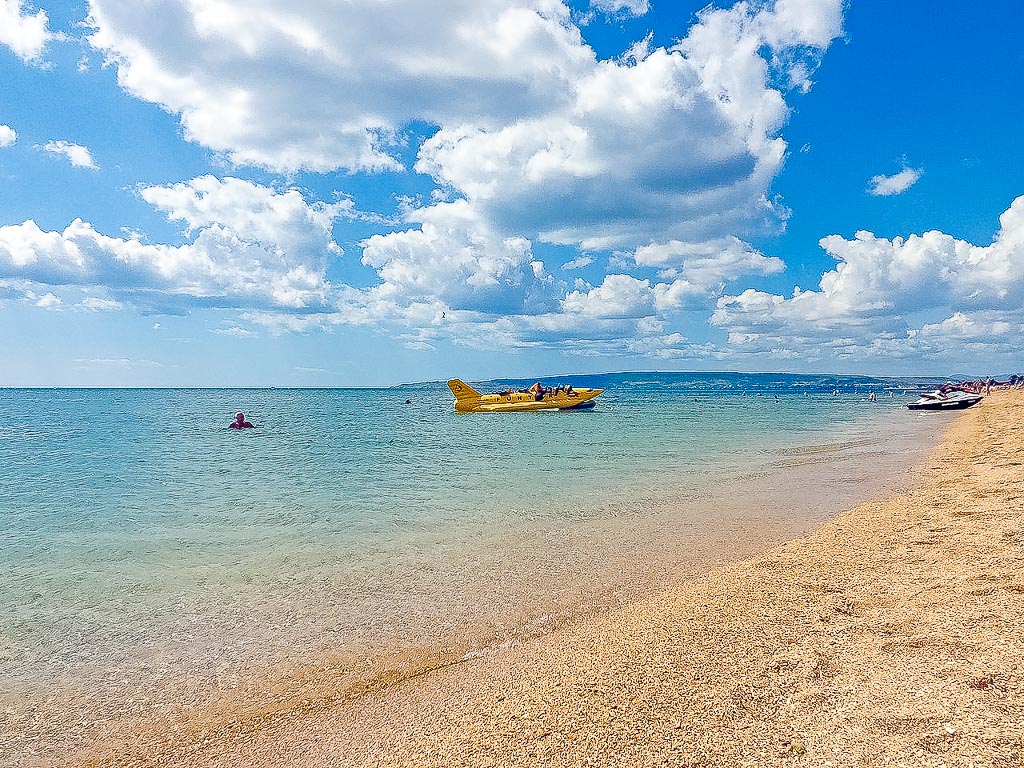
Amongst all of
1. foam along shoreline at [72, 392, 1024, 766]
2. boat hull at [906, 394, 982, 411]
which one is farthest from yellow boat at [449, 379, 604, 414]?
foam along shoreline at [72, 392, 1024, 766]

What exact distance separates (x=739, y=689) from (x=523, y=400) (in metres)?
61.2

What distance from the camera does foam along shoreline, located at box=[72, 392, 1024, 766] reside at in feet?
13.0

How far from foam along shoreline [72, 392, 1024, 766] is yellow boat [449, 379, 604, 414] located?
191 ft

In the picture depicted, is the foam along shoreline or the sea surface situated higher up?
the foam along shoreline

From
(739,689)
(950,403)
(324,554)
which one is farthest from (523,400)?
(739,689)

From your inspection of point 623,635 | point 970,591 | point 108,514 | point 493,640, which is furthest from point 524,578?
point 108,514

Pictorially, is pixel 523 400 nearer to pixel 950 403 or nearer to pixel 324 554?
pixel 950 403

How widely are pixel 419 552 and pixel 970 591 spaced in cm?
844

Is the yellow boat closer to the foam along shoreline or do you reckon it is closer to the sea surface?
the sea surface

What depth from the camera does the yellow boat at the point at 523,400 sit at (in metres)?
65.9

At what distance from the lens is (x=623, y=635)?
628 cm

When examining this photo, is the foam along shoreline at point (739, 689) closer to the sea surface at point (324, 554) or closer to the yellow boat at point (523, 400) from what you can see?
the sea surface at point (324, 554)

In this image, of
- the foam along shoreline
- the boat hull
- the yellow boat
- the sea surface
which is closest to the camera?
the foam along shoreline

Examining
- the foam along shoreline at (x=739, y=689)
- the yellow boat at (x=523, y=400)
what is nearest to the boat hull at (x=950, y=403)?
the yellow boat at (x=523, y=400)
